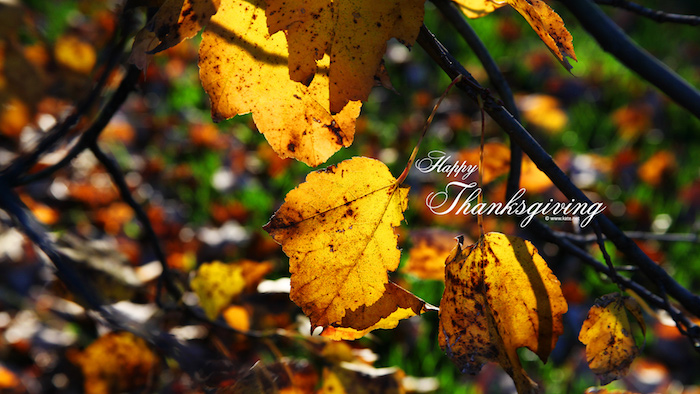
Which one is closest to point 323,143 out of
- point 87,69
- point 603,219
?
point 603,219

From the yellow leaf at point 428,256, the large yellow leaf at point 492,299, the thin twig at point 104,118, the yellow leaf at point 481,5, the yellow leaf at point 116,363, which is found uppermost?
the yellow leaf at point 481,5

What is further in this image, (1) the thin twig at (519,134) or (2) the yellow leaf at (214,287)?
(2) the yellow leaf at (214,287)

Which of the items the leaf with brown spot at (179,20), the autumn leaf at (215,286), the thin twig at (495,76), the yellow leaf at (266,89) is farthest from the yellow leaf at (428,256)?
the leaf with brown spot at (179,20)

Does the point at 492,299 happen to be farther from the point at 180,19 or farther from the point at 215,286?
the point at 215,286

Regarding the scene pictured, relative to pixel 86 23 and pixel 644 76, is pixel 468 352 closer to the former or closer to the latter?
pixel 644 76

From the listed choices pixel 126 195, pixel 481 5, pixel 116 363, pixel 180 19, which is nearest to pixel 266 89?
pixel 180 19

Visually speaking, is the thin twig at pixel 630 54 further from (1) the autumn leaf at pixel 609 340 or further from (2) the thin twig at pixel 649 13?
(1) the autumn leaf at pixel 609 340

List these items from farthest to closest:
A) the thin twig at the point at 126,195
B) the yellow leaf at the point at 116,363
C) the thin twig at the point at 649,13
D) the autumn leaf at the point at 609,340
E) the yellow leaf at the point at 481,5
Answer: the yellow leaf at the point at 116,363 < the thin twig at the point at 126,195 < the thin twig at the point at 649,13 < the autumn leaf at the point at 609,340 < the yellow leaf at the point at 481,5
